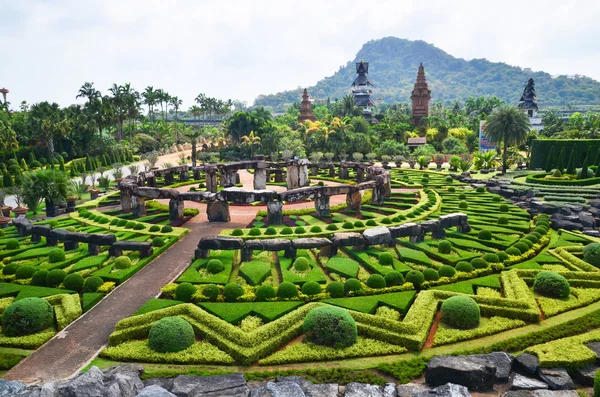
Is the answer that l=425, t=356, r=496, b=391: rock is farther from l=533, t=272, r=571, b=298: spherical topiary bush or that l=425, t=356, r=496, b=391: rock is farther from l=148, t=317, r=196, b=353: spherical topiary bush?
l=148, t=317, r=196, b=353: spherical topiary bush

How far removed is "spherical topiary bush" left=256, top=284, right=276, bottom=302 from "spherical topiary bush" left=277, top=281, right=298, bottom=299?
0.31 metres

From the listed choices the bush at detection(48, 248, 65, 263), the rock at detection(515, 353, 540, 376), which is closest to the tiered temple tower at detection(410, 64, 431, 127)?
the bush at detection(48, 248, 65, 263)

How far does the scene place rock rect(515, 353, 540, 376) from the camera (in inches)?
634

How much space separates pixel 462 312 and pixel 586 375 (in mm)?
4880

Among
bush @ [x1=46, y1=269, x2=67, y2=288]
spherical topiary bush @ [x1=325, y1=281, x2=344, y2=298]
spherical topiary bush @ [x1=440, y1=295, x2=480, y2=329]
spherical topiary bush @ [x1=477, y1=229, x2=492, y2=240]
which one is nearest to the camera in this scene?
spherical topiary bush @ [x1=440, y1=295, x2=480, y2=329]

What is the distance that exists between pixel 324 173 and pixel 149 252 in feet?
137

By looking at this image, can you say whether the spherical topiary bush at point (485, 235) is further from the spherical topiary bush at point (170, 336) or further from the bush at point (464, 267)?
the spherical topiary bush at point (170, 336)

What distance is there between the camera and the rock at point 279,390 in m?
14.1

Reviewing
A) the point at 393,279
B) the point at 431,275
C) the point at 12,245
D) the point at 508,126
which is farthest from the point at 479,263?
the point at 508,126

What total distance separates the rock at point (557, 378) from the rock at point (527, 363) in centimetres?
25

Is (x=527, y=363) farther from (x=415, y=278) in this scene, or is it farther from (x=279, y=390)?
(x=279, y=390)

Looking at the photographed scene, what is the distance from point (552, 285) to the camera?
72.8 feet

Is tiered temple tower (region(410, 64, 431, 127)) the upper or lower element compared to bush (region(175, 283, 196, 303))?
upper

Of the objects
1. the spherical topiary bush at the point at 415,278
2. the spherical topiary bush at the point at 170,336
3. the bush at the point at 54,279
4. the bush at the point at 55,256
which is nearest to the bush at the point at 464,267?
the spherical topiary bush at the point at 415,278
